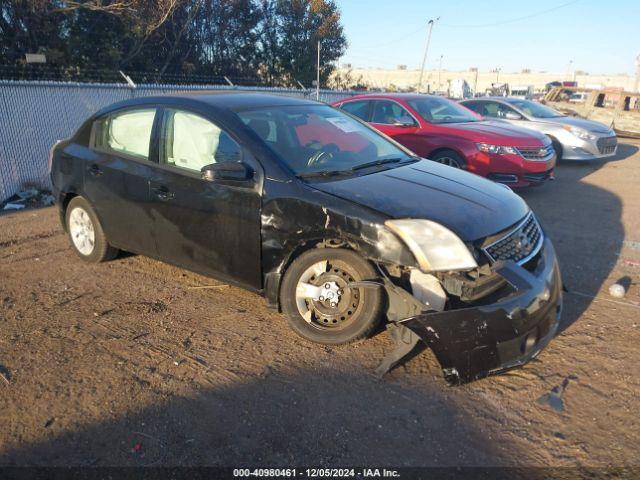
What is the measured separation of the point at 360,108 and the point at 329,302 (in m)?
6.31

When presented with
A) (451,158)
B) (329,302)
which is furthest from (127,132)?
(451,158)

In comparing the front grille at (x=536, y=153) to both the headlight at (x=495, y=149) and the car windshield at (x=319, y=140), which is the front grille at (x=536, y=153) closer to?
the headlight at (x=495, y=149)

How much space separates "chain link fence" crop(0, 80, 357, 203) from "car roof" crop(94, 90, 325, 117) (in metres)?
4.32

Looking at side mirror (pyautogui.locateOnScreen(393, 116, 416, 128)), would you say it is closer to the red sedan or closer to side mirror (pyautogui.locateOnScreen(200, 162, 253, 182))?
the red sedan

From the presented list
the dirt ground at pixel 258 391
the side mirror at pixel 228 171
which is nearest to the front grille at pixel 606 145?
the dirt ground at pixel 258 391

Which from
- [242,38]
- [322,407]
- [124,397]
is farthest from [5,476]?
[242,38]

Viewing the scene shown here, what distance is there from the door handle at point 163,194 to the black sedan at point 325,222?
1 centimetres

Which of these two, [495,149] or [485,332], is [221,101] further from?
[495,149]

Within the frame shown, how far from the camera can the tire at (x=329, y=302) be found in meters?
3.41

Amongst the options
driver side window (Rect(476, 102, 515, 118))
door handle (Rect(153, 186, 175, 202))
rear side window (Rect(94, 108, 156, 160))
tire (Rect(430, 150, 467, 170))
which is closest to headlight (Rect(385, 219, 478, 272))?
door handle (Rect(153, 186, 175, 202))

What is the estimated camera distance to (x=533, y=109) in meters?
12.7

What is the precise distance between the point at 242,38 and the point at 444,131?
1962cm

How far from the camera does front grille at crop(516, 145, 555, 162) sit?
8.02 metres

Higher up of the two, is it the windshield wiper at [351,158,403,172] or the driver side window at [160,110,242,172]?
the driver side window at [160,110,242,172]
